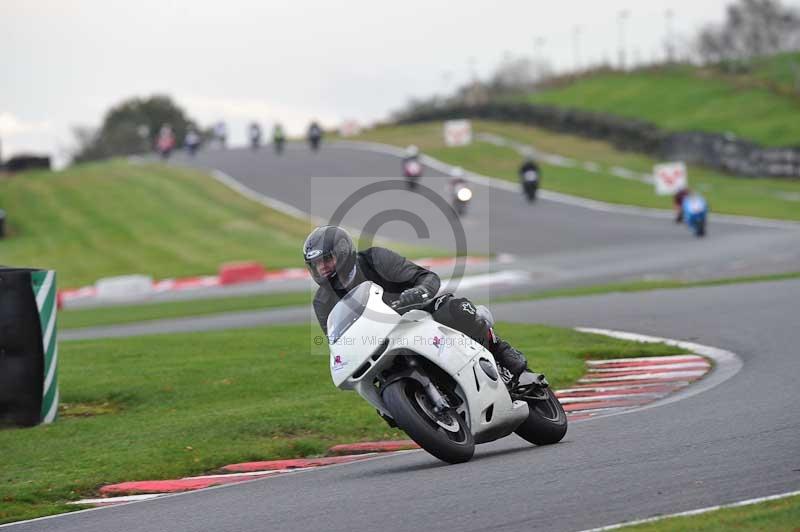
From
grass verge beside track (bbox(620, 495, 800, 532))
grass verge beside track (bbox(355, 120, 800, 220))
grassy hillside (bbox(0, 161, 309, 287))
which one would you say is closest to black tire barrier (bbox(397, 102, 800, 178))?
grass verge beside track (bbox(355, 120, 800, 220))

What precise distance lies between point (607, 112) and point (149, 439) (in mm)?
51574

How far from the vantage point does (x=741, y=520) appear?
17.3ft

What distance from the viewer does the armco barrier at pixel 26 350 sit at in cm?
1055

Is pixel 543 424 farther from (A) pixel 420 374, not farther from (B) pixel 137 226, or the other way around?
(B) pixel 137 226

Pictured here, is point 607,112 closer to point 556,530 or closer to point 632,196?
point 632,196

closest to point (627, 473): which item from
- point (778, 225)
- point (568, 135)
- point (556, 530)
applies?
point (556, 530)

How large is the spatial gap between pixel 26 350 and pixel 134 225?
34.4 metres

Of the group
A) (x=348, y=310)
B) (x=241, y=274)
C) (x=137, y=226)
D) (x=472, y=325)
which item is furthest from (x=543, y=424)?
(x=137, y=226)

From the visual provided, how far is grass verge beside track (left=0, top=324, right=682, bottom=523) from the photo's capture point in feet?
28.2

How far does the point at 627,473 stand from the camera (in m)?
6.52

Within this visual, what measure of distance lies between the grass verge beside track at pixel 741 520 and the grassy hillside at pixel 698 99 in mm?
41144

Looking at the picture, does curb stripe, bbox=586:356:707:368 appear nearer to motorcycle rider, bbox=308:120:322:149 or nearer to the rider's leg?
the rider's leg

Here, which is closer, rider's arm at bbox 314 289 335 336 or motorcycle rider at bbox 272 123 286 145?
rider's arm at bbox 314 289 335 336

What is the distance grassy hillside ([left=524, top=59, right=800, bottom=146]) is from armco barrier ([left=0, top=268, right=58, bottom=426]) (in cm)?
3815
